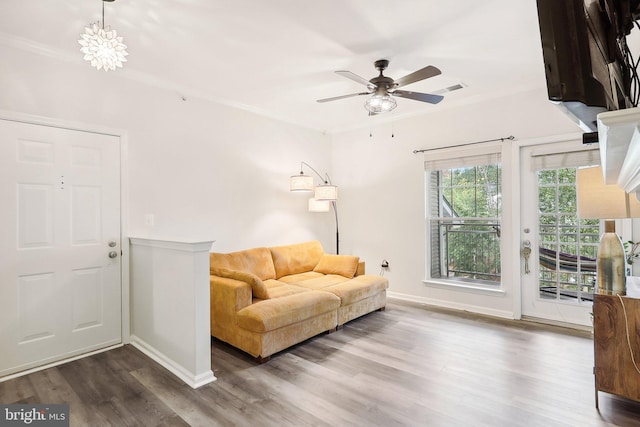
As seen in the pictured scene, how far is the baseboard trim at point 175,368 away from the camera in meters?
2.43

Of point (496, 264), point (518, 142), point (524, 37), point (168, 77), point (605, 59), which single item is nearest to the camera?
point (605, 59)

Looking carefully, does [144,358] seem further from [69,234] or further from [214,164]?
[214,164]

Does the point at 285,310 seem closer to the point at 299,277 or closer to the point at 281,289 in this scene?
the point at 281,289

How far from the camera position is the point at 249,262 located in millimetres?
3881

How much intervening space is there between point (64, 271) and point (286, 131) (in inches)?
122

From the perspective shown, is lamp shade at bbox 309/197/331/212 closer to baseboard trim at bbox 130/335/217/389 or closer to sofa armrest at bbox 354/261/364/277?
sofa armrest at bbox 354/261/364/277

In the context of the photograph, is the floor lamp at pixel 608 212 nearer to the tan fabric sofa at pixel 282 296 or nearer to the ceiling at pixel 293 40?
the ceiling at pixel 293 40

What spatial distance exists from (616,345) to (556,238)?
6.05ft

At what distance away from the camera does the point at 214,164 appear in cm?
395

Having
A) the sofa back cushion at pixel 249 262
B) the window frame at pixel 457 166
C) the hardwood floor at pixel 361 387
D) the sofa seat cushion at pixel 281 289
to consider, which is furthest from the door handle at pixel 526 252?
the sofa back cushion at pixel 249 262

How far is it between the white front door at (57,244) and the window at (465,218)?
3708 millimetres

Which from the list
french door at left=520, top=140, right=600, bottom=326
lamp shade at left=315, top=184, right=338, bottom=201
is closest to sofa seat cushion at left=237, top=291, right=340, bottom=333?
lamp shade at left=315, top=184, right=338, bottom=201

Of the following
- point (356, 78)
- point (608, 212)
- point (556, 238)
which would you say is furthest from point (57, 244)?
point (556, 238)

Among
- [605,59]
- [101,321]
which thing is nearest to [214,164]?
[101,321]
